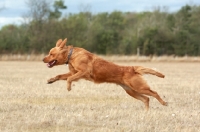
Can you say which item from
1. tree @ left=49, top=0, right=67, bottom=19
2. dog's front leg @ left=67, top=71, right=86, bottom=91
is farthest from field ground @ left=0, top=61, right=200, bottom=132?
tree @ left=49, top=0, right=67, bottom=19

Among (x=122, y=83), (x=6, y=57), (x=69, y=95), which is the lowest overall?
(x=6, y=57)

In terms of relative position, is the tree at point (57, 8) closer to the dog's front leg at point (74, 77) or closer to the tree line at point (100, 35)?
the tree line at point (100, 35)

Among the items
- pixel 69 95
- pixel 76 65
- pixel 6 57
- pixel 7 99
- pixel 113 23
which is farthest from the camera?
pixel 113 23

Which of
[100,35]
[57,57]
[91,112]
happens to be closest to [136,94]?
[91,112]

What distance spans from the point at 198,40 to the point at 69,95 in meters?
49.9

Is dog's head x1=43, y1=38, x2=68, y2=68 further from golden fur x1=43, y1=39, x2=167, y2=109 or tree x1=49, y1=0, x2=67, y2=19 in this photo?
tree x1=49, y1=0, x2=67, y2=19

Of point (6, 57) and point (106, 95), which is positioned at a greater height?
point (106, 95)

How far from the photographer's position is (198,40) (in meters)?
60.0

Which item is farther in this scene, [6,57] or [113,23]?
[113,23]

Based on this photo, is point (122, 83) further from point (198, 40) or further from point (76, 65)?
point (198, 40)

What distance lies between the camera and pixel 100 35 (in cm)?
5878

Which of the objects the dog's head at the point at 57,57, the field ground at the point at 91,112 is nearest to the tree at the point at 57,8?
the field ground at the point at 91,112

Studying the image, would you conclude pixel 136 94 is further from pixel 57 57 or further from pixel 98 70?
pixel 57 57

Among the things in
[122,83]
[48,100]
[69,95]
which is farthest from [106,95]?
[122,83]
